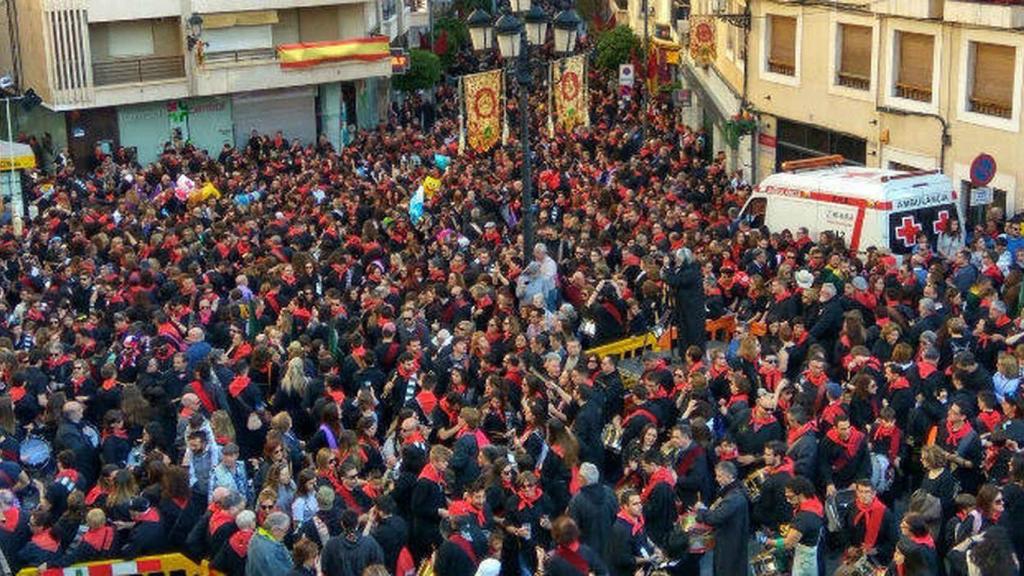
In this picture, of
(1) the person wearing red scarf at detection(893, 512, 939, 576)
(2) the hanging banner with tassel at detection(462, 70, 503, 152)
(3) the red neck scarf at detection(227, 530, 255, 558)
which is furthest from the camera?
(2) the hanging banner with tassel at detection(462, 70, 503, 152)

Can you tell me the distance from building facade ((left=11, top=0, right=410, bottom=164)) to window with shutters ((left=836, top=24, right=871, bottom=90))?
1422cm

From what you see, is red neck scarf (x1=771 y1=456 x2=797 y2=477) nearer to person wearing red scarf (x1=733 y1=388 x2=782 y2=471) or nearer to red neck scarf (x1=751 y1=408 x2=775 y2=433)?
person wearing red scarf (x1=733 y1=388 x2=782 y2=471)

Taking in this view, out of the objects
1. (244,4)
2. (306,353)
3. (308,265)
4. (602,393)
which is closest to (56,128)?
(244,4)

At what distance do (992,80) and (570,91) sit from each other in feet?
23.3

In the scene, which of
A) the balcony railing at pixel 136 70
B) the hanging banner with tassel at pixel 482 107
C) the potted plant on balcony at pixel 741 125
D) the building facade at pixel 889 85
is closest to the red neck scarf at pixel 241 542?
the hanging banner with tassel at pixel 482 107

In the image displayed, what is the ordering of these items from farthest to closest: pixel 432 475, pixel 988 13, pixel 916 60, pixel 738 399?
pixel 916 60 < pixel 988 13 < pixel 738 399 < pixel 432 475

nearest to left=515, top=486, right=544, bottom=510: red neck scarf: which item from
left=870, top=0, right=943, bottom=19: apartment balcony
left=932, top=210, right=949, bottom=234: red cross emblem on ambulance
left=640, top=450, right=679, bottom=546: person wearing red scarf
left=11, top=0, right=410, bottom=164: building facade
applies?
left=640, top=450, right=679, bottom=546: person wearing red scarf

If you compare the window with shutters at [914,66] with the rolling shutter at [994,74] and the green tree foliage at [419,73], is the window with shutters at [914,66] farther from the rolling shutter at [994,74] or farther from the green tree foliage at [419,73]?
the green tree foliage at [419,73]

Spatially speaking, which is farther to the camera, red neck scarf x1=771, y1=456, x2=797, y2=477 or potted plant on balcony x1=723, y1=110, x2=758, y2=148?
potted plant on balcony x1=723, y1=110, x2=758, y2=148

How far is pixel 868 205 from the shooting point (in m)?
20.4

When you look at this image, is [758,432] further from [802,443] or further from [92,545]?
[92,545]

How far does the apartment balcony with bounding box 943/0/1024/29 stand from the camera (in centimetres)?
2370

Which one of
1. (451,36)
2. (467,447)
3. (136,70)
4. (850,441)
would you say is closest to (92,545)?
(467,447)

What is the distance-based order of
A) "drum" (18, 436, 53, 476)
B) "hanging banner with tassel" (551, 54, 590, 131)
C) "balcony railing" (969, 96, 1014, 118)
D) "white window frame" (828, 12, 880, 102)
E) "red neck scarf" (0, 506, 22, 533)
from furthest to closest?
1. "white window frame" (828, 12, 880, 102)
2. "balcony railing" (969, 96, 1014, 118)
3. "hanging banner with tassel" (551, 54, 590, 131)
4. "drum" (18, 436, 53, 476)
5. "red neck scarf" (0, 506, 22, 533)
